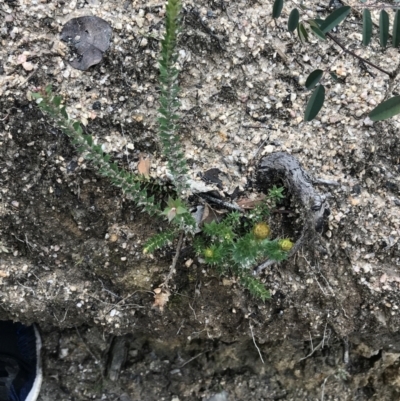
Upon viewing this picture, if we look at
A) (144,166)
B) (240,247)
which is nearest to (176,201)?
(240,247)

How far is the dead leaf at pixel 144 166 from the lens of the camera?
2.25 metres

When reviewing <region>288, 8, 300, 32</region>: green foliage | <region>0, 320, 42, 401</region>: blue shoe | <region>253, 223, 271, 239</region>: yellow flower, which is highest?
<region>288, 8, 300, 32</region>: green foliage

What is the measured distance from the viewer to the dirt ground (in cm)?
221

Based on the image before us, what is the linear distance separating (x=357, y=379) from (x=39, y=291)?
6.38ft

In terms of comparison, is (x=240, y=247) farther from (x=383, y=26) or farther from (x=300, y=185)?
(x=383, y=26)

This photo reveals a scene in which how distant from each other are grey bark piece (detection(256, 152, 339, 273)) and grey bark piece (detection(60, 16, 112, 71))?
91 cm

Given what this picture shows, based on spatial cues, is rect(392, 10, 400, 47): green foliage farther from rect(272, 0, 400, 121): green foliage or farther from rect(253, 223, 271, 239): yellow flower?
rect(253, 223, 271, 239): yellow flower

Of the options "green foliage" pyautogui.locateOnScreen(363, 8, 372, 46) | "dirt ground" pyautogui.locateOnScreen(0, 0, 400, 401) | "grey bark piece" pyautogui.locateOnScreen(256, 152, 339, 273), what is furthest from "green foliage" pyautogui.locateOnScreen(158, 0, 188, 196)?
"green foliage" pyautogui.locateOnScreen(363, 8, 372, 46)

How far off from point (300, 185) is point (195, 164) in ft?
1.64

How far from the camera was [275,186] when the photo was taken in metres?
2.22

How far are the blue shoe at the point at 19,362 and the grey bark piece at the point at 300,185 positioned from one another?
5.40ft

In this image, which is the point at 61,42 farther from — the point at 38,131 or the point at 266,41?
the point at 266,41

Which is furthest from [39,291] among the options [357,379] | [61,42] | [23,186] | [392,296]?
[357,379]

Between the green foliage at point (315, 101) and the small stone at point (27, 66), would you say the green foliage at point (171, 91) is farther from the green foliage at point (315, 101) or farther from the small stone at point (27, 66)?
the small stone at point (27, 66)
